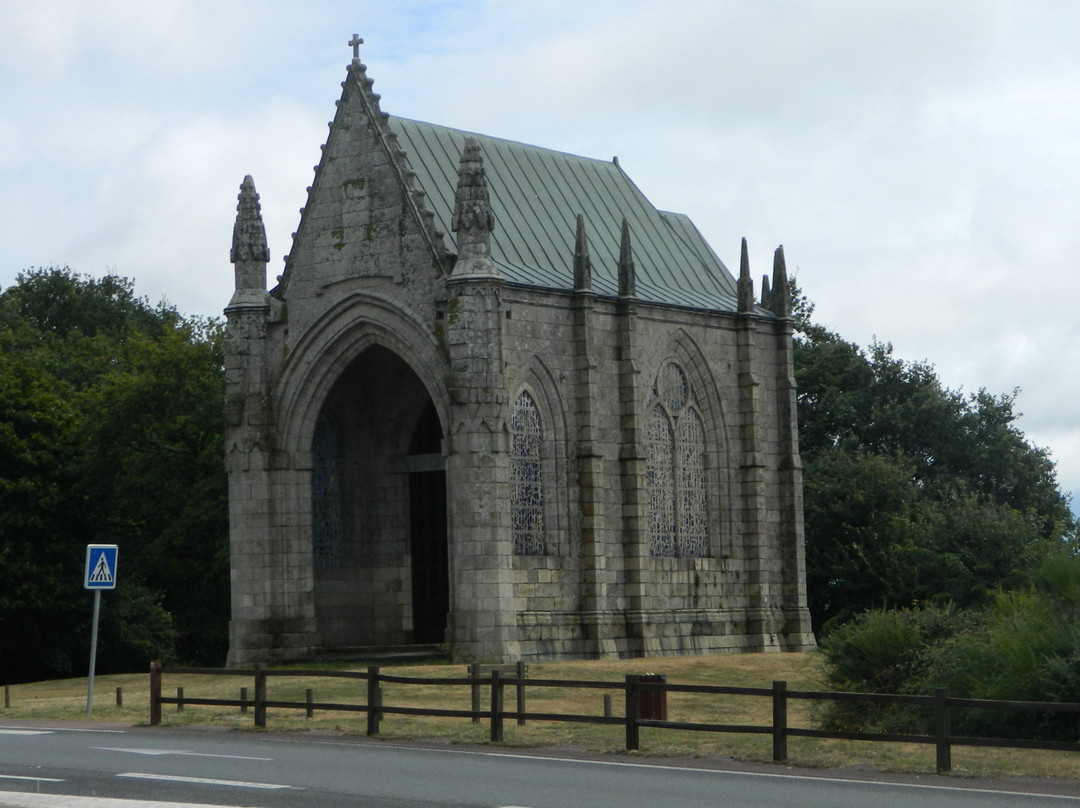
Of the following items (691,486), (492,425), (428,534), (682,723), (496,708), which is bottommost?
(682,723)

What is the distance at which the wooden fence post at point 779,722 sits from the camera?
19.0 m

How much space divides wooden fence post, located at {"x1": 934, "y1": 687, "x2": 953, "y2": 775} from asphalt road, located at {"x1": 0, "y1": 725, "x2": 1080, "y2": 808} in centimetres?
39

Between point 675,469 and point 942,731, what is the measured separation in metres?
22.3

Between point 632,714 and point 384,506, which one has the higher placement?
point 384,506

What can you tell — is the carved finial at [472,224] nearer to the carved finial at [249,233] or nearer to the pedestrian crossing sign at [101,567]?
the carved finial at [249,233]

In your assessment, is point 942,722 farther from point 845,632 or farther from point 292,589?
point 292,589

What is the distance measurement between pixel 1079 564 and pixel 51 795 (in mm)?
14146

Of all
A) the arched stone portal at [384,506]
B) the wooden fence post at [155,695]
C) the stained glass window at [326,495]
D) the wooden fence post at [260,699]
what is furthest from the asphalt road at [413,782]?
the arched stone portal at [384,506]

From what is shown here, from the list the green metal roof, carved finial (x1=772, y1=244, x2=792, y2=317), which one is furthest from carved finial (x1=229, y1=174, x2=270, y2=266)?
carved finial (x1=772, y1=244, x2=792, y2=317)

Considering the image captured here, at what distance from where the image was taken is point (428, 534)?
40656 mm

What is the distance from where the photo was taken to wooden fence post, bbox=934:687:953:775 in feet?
59.2

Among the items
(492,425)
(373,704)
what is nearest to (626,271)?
A: (492,425)

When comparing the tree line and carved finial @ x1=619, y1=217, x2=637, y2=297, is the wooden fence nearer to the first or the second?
carved finial @ x1=619, y1=217, x2=637, y2=297

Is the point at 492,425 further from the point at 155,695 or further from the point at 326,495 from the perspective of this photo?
the point at 155,695
